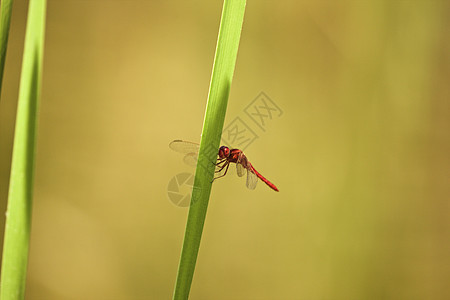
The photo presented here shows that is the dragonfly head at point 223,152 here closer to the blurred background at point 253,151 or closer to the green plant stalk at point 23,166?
the green plant stalk at point 23,166

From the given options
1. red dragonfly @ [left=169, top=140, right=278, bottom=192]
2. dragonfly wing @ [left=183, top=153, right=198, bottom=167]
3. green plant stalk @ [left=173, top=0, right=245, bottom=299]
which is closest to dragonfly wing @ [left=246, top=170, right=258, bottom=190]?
red dragonfly @ [left=169, top=140, right=278, bottom=192]

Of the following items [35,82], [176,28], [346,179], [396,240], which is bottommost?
[396,240]

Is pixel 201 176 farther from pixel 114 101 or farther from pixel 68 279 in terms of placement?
pixel 68 279

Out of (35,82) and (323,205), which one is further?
(323,205)

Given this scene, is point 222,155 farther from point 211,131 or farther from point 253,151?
point 253,151

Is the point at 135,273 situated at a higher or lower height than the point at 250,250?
lower

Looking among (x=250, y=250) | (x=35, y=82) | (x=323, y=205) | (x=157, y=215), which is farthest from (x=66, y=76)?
(x=35, y=82)
